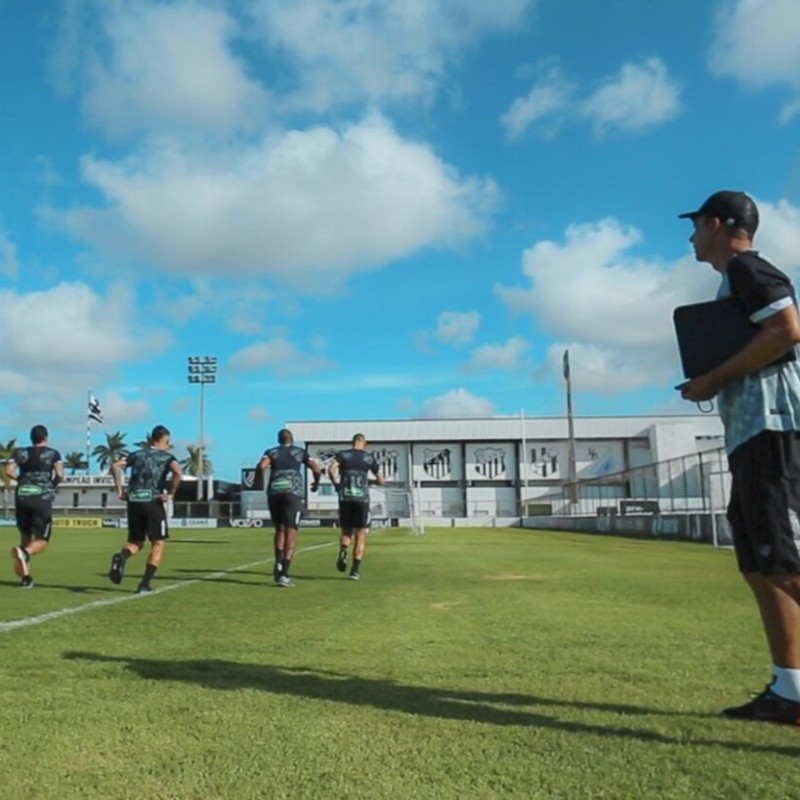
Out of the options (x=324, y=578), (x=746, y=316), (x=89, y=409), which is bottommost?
(x=324, y=578)

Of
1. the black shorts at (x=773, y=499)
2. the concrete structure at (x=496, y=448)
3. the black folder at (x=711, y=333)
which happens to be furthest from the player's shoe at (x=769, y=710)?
the concrete structure at (x=496, y=448)

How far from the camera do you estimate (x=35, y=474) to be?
10680 mm

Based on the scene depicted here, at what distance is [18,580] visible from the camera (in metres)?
11.2

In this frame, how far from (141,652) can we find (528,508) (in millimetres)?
A: 60886

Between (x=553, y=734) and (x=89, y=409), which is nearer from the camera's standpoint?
(x=553, y=734)

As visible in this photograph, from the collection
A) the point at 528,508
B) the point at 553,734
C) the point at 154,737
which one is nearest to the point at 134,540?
the point at 154,737

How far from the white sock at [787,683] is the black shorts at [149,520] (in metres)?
7.45

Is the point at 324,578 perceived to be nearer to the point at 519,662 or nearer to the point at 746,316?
the point at 519,662

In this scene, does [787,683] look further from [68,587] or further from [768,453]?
[68,587]

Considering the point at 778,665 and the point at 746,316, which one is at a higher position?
the point at 746,316

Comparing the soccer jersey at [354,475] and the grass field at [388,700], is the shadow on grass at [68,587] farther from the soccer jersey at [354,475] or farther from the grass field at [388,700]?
the soccer jersey at [354,475]

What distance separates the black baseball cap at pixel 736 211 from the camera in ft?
12.2

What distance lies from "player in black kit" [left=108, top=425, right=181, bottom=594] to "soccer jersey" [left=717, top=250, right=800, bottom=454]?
7402mm

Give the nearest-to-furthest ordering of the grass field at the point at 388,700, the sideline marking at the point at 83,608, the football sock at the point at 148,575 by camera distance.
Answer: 1. the grass field at the point at 388,700
2. the sideline marking at the point at 83,608
3. the football sock at the point at 148,575
